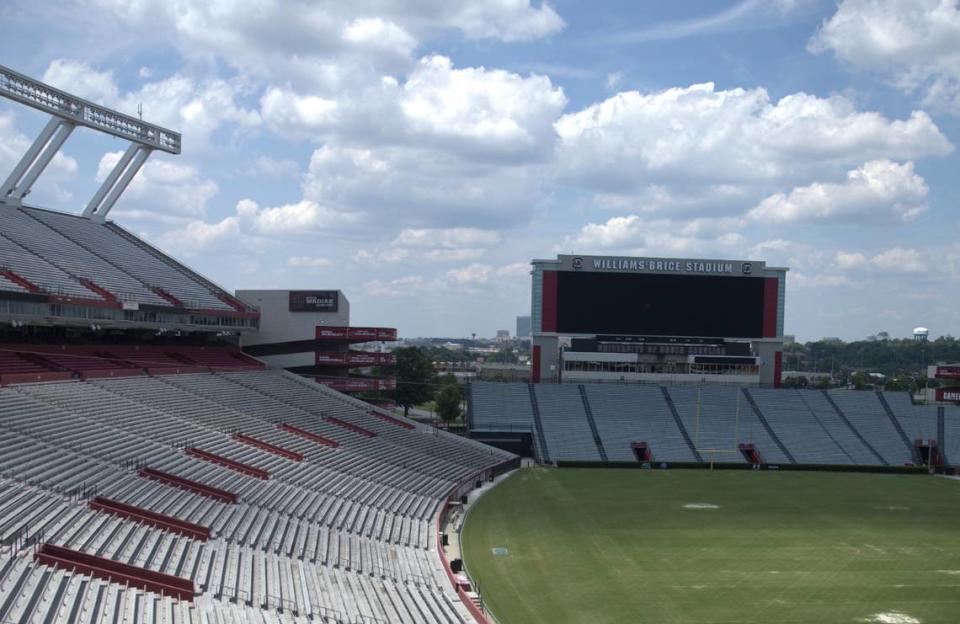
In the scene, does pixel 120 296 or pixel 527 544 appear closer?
pixel 527 544

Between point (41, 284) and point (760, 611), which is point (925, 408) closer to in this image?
point (760, 611)

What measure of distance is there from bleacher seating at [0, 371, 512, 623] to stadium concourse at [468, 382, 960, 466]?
44.1 feet

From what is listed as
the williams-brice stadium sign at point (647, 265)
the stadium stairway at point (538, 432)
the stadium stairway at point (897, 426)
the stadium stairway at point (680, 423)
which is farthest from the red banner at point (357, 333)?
the stadium stairway at point (897, 426)

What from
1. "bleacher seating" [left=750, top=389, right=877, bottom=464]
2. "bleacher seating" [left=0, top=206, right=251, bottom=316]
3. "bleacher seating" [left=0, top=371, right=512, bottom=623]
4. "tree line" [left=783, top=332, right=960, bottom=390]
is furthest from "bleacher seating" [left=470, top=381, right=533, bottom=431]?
"tree line" [left=783, top=332, right=960, bottom=390]

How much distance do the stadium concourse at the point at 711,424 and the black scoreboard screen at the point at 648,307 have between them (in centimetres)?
422

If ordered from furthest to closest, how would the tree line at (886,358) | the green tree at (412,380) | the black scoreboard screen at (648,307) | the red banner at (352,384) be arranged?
the tree line at (886,358) → the green tree at (412,380) → the black scoreboard screen at (648,307) → the red banner at (352,384)

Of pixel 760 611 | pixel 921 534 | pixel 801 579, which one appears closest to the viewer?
pixel 760 611

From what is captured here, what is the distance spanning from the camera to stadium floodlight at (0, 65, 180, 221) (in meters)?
39.4

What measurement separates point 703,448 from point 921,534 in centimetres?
1921

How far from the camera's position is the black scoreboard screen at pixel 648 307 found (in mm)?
54500

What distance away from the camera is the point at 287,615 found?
55.0 ft

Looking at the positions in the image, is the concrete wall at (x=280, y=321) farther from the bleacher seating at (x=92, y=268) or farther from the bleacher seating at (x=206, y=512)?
the bleacher seating at (x=206, y=512)

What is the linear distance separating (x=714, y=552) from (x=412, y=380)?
147ft

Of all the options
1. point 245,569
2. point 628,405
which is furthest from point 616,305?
point 245,569
